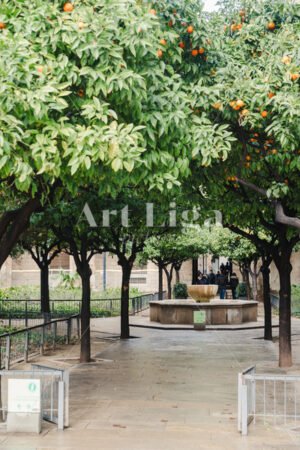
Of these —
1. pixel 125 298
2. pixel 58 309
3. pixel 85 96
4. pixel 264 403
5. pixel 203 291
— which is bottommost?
pixel 58 309

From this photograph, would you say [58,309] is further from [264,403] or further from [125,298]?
[264,403]

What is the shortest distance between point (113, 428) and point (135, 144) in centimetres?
422

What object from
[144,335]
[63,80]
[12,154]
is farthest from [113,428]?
[144,335]

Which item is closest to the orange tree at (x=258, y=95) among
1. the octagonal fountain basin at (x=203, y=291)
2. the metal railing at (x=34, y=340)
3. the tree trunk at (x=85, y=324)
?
the tree trunk at (x=85, y=324)

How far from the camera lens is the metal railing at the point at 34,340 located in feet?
50.0

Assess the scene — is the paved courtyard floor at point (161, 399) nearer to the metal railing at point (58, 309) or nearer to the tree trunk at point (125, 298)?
the tree trunk at point (125, 298)

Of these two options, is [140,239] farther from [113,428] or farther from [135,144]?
→ [135,144]

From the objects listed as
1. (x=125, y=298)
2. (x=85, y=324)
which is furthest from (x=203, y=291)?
(x=85, y=324)

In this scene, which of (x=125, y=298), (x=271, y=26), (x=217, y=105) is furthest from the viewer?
(x=125, y=298)

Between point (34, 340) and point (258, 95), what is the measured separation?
10792 millimetres

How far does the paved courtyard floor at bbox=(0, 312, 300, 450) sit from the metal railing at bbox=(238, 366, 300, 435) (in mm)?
261

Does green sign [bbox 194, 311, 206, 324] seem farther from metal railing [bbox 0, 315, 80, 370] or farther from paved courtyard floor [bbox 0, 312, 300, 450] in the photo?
metal railing [bbox 0, 315, 80, 370]

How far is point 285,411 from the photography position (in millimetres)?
9750

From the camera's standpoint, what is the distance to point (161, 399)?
11.2 metres
